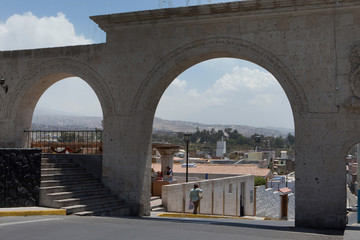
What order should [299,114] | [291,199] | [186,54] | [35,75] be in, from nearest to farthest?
[299,114]
[186,54]
[35,75]
[291,199]

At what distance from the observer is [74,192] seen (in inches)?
416

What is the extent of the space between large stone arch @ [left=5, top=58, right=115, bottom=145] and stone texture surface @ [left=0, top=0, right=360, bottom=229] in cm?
3

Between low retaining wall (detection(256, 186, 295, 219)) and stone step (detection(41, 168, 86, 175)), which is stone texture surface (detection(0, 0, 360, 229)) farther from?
low retaining wall (detection(256, 186, 295, 219))

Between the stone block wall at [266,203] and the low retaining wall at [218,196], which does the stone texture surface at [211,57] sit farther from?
the stone block wall at [266,203]

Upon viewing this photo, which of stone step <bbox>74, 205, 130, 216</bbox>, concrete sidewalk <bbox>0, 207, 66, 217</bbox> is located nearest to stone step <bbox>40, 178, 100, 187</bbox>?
concrete sidewalk <bbox>0, 207, 66, 217</bbox>

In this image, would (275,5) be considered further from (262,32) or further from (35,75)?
(35,75)

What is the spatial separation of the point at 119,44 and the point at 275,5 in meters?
4.31

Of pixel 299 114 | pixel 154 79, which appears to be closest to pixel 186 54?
pixel 154 79

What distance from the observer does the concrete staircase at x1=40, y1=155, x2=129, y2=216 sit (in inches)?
390

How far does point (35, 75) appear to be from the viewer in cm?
1222

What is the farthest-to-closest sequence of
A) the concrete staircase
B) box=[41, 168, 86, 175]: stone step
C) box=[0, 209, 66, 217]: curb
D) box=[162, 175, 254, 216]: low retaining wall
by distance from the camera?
box=[162, 175, 254, 216]: low retaining wall, box=[41, 168, 86, 175]: stone step, the concrete staircase, box=[0, 209, 66, 217]: curb

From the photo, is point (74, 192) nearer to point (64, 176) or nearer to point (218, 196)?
point (64, 176)

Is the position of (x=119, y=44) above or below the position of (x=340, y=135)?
above

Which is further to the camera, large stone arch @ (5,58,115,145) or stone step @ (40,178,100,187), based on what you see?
large stone arch @ (5,58,115,145)
